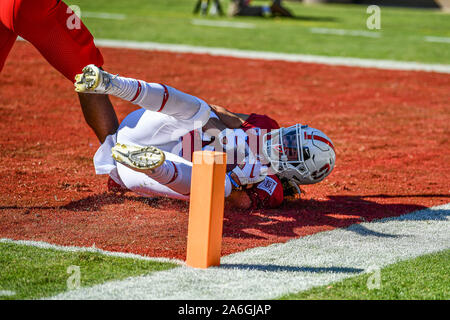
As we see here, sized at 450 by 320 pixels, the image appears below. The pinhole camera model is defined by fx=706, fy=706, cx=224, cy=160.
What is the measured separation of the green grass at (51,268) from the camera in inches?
139

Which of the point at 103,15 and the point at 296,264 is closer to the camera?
the point at 296,264

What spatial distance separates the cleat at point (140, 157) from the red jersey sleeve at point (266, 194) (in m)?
1.15

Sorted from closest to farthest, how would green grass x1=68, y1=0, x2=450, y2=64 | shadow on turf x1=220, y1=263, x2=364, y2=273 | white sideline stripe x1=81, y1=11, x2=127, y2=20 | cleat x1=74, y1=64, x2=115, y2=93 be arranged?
shadow on turf x1=220, y1=263, x2=364, y2=273, cleat x1=74, y1=64, x2=115, y2=93, green grass x1=68, y1=0, x2=450, y2=64, white sideline stripe x1=81, y1=11, x2=127, y2=20

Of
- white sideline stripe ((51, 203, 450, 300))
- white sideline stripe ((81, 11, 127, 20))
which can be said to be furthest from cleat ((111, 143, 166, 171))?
white sideline stripe ((81, 11, 127, 20))

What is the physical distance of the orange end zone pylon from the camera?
373 centimetres

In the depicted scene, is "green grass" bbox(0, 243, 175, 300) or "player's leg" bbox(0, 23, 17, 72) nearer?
"green grass" bbox(0, 243, 175, 300)

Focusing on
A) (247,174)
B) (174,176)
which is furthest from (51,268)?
(247,174)

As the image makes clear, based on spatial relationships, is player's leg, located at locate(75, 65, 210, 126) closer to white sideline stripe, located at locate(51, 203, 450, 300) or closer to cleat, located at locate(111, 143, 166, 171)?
cleat, located at locate(111, 143, 166, 171)

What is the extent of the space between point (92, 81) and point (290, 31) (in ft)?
47.1

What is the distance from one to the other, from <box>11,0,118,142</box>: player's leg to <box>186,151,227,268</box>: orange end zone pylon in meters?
1.73

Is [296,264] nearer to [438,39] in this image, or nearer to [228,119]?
[228,119]

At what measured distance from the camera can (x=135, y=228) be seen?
4.57 meters

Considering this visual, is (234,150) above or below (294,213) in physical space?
above

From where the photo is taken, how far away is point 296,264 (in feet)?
13.2
